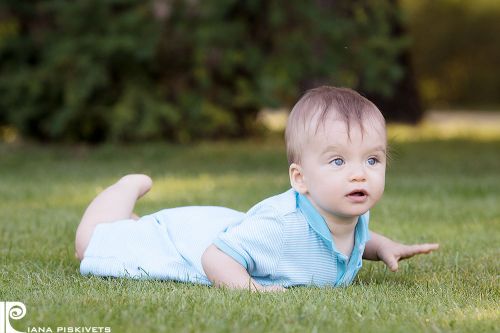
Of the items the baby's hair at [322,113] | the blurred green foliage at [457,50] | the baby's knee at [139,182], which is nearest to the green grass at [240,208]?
the baby's knee at [139,182]

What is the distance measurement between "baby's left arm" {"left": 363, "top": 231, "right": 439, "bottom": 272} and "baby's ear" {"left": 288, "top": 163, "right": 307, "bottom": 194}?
20.1 inches

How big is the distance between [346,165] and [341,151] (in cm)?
5

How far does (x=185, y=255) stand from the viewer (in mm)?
3783

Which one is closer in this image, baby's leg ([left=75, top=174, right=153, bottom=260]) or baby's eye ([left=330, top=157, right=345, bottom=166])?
baby's eye ([left=330, top=157, right=345, bottom=166])

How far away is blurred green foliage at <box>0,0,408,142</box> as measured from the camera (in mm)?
9805

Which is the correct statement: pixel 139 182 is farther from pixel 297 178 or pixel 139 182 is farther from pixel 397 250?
pixel 397 250

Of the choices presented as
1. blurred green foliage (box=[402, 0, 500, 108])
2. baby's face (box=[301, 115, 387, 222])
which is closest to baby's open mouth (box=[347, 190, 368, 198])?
baby's face (box=[301, 115, 387, 222])

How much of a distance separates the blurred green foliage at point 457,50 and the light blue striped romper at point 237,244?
21.1m

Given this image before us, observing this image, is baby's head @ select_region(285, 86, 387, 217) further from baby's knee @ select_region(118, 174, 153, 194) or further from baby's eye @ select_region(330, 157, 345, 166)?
baby's knee @ select_region(118, 174, 153, 194)

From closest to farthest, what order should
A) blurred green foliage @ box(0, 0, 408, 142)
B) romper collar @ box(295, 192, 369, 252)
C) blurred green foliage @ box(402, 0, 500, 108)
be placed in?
romper collar @ box(295, 192, 369, 252) < blurred green foliage @ box(0, 0, 408, 142) < blurred green foliage @ box(402, 0, 500, 108)

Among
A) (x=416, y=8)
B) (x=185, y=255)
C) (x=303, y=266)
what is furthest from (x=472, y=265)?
(x=416, y=8)

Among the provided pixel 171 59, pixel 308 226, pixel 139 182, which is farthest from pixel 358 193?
pixel 171 59

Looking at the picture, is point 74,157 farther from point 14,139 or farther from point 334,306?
point 334,306

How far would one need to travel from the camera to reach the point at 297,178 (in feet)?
11.6
